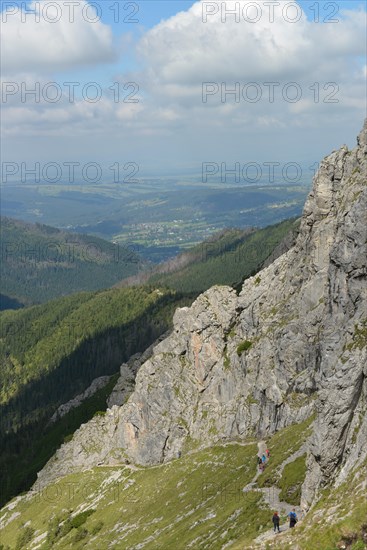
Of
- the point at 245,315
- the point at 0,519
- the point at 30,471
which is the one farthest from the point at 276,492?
the point at 30,471

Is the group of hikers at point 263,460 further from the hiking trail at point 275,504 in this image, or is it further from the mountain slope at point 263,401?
the mountain slope at point 263,401

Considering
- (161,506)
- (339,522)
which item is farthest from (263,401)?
(339,522)

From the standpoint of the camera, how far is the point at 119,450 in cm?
12312

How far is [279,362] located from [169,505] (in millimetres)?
29609

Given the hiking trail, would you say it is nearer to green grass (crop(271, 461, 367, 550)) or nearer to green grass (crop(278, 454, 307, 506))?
green grass (crop(278, 454, 307, 506))

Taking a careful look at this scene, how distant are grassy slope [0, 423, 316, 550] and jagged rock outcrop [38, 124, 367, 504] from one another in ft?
22.0

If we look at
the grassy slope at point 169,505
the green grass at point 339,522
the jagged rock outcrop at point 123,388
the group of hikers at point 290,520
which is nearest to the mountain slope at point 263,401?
the green grass at point 339,522

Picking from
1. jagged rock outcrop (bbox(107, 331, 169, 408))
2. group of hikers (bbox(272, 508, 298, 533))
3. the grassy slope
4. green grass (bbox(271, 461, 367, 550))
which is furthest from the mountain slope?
jagged rock outcrop (bbox(107, 331, 169, 408))

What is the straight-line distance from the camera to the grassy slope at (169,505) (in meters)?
57.9

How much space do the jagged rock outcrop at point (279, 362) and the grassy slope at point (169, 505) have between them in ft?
22.0

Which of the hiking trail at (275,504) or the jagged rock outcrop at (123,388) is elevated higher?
the hiking trail at (275,504)

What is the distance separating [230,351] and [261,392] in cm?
1874

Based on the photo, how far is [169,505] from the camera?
253 feet

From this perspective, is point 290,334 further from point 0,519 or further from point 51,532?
point 0,519
